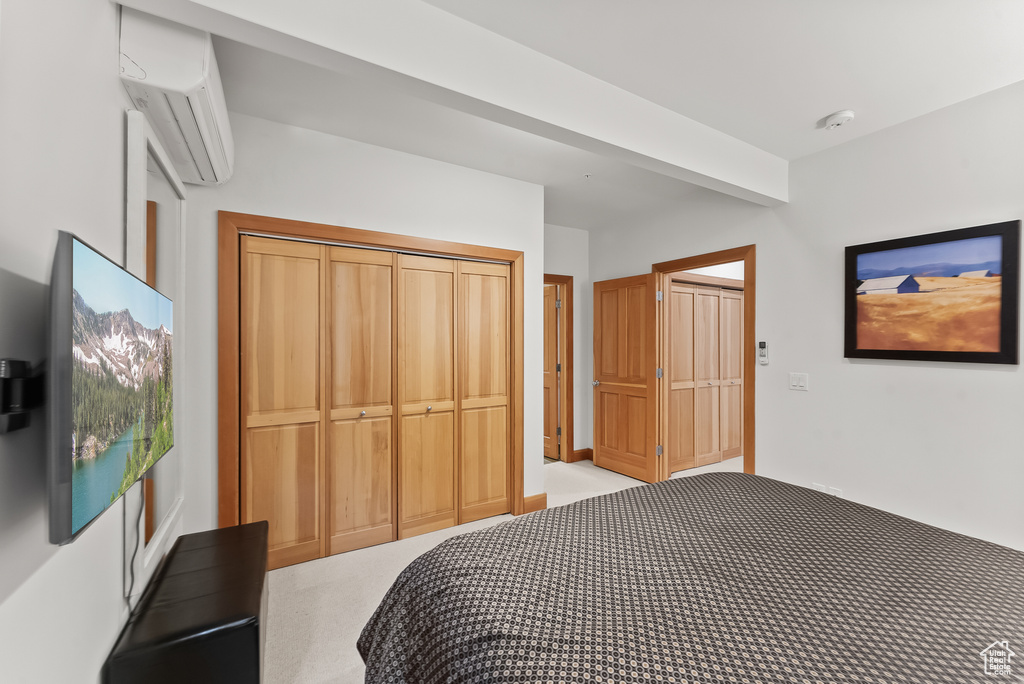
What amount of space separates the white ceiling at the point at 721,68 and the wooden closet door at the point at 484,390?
979 millimetres

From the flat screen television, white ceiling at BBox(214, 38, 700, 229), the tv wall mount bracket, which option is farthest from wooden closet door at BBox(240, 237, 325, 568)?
the tv wall mount bracket

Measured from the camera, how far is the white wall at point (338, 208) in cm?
251

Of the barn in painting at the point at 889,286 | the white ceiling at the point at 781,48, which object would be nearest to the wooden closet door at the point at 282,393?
the white ceiling at the point at 781,48

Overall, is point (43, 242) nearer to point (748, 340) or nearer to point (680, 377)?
point (748, 340)

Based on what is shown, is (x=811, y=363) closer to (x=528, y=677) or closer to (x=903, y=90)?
(x=903, y=90)

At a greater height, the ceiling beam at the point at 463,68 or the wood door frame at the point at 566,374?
the ceiling beam at the point at 463,68

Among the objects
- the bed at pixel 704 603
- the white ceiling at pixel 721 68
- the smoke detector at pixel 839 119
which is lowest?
the bed at pixel 704 603

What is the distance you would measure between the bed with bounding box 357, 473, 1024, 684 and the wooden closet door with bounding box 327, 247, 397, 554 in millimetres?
1473

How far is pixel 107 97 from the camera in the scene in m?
1.39

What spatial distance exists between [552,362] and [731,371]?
6.85 feet

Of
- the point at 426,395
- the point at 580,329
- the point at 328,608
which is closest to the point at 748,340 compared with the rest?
the point at 580,329

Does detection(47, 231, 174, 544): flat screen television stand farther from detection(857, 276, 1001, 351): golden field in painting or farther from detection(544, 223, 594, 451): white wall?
detection(544, 223, 594, 451): white wall

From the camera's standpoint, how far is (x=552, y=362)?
5309 mm

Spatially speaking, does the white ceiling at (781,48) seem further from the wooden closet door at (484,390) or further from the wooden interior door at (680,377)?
the wooden interior door at (680,377)
